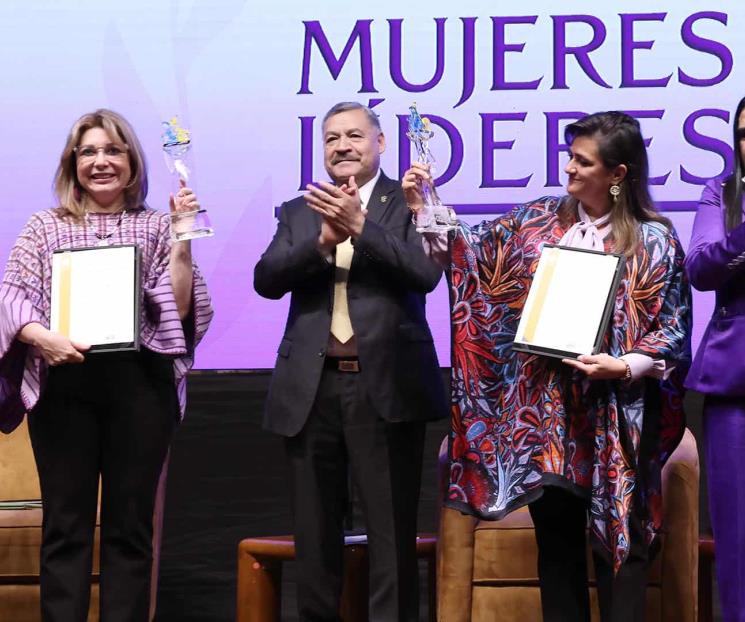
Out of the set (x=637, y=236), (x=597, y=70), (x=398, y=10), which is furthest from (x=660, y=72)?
(x=637, y=236)

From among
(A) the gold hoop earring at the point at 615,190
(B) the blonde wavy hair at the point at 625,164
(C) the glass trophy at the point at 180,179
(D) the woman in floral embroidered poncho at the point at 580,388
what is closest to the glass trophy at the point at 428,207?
(D) the woman in floral embroidered poncho at the point at 580,388

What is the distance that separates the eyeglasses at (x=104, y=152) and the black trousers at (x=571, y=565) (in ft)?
4.33

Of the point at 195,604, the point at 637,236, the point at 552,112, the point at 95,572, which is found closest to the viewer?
the point at 637,236

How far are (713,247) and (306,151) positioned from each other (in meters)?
1.95

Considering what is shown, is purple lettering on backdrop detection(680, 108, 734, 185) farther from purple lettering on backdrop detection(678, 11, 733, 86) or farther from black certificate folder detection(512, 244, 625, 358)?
black certificate folder detection(512, 244, 625, 358)

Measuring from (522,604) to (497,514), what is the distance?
474 mm

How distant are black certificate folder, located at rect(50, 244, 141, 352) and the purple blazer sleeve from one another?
4.21 feet

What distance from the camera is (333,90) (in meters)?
4.62

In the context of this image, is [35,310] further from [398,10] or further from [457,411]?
Result: [398,10]

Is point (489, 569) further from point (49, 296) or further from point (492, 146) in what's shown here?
point (492, 146)

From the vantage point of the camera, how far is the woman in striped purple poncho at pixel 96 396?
3279 millimetres

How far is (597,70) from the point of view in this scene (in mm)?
4535

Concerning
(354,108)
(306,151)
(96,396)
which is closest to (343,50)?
(306,151)

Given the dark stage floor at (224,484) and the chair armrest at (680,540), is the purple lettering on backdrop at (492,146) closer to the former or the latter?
the dark stage floor at (224,484)
